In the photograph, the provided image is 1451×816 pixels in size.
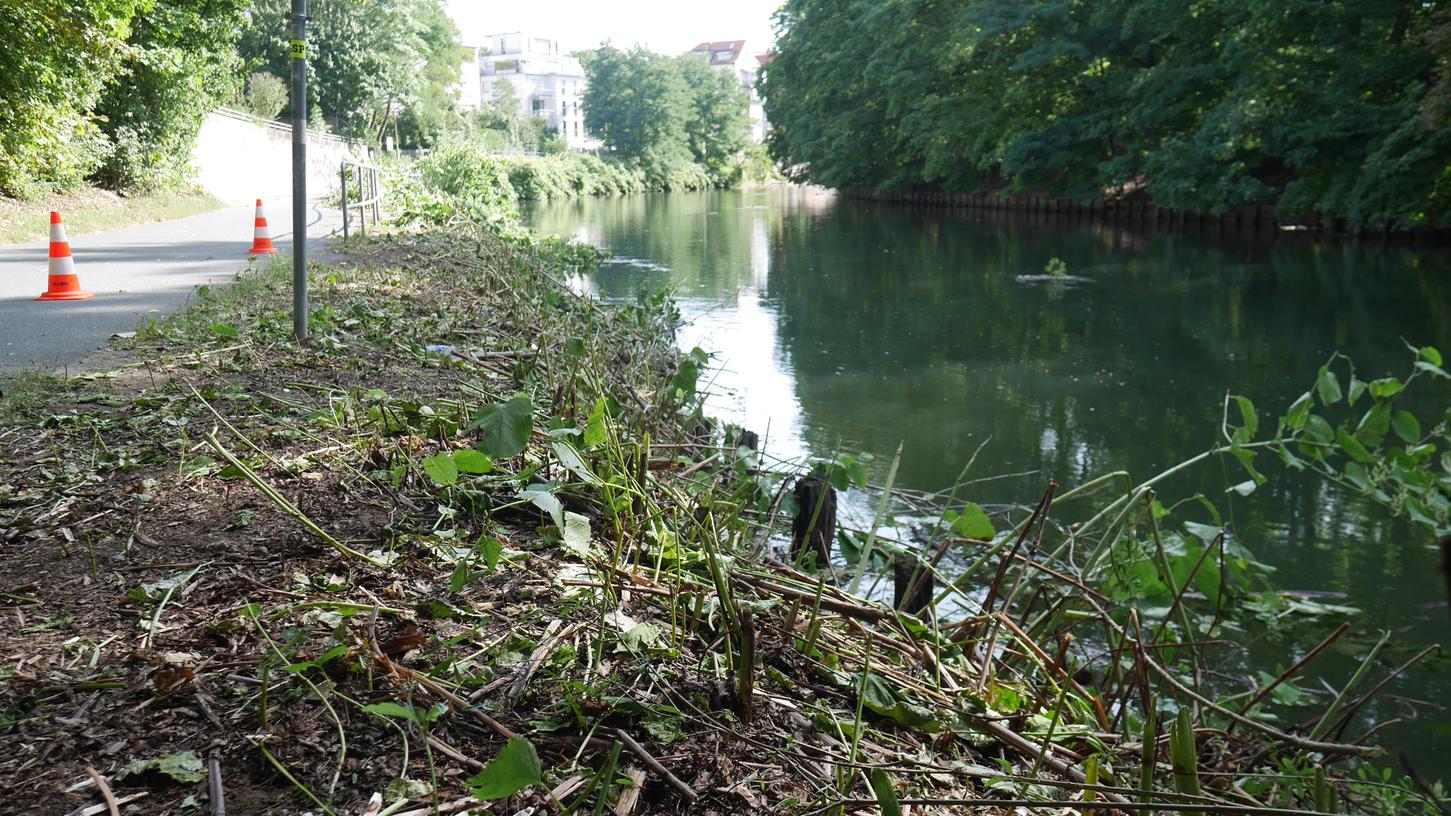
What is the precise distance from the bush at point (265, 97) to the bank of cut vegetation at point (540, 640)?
3987 cm

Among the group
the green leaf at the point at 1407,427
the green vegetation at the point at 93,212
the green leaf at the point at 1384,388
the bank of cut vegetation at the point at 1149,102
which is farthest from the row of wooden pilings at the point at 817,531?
the bank of cut vegetation at the point at 1149,102

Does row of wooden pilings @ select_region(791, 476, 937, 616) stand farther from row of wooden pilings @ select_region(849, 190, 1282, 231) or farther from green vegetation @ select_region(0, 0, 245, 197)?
row of wooden pilings @ select_region(849, 190, 1282, 231)

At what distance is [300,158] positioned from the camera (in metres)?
5.46

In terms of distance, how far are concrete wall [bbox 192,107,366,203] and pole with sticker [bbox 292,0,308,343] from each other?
53.9ft

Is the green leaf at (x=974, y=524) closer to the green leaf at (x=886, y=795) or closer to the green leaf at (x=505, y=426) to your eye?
the green leaf at (x=505, y=426)

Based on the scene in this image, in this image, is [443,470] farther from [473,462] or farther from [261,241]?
[261,241]

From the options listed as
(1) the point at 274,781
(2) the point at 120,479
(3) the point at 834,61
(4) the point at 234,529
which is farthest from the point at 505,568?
(3) the point at 834,61

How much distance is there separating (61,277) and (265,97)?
3702cm

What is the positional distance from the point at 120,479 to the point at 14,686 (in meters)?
1.41

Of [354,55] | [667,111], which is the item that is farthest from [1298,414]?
[667,111]

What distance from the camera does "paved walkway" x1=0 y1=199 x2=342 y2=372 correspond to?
20.1 ft

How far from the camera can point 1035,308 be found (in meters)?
14.1

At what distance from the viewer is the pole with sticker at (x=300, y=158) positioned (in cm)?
511

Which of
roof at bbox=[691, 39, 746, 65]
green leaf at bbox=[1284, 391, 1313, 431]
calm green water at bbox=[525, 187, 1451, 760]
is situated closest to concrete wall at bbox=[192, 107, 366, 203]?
calm green water at bbox=[525, 187, 1451, 760]
